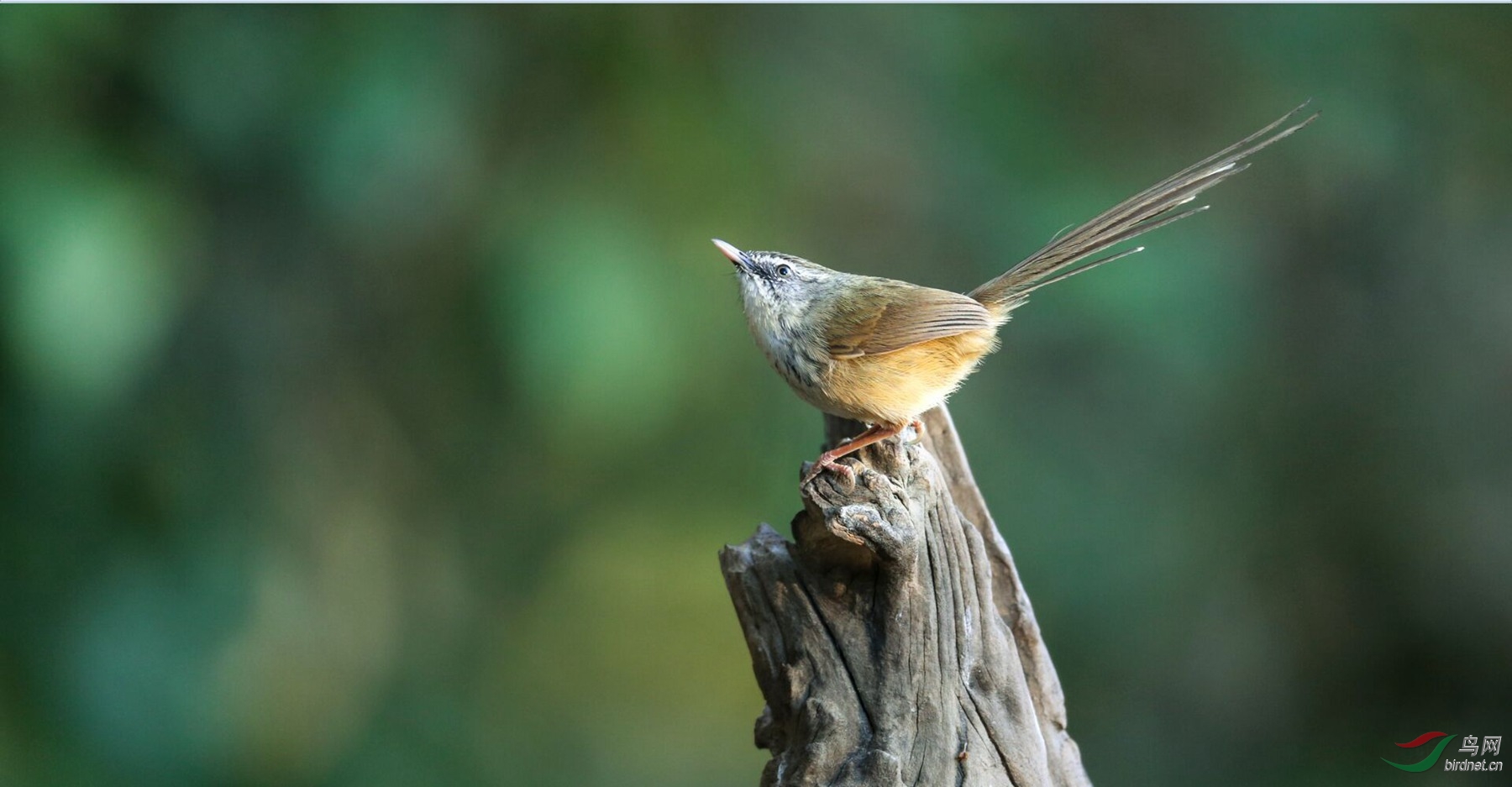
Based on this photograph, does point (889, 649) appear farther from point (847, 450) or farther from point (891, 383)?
point (891, 383)

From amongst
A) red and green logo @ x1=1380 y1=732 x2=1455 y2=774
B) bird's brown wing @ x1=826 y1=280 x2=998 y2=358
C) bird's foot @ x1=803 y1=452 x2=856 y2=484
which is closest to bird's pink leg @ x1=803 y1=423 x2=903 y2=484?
bird's foot @ x1=803 y1=452 x2=856 y2=484

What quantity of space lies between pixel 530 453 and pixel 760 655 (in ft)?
9.20

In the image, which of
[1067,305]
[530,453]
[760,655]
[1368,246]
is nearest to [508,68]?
[530,453]

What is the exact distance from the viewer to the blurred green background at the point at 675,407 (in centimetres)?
484

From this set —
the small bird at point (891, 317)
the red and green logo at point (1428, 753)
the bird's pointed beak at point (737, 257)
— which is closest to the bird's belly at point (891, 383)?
the small bird at point (891, 317)

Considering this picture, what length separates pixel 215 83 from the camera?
474 cm

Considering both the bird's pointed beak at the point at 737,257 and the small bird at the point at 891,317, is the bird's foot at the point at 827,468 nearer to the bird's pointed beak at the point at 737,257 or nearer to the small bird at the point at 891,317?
the small bird at the point at 891,317

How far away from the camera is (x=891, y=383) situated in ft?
11.0

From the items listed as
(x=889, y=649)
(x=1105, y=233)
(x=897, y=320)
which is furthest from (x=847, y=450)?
(x=1105, y=233)
